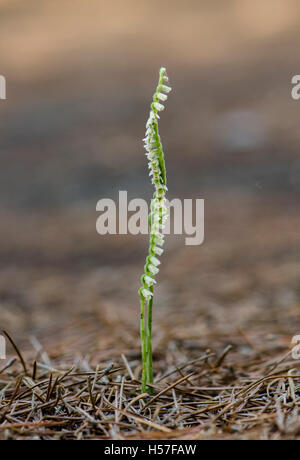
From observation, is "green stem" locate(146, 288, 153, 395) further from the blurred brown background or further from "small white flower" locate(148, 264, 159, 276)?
the blurred brown background

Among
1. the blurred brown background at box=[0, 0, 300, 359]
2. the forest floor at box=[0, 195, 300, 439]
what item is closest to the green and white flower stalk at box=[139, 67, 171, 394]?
the forest floor at box=[0, 195, 300, 439]

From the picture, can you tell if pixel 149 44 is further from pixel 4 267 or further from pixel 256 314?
pixel 256 314

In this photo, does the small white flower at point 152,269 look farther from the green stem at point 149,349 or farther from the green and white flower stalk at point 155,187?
the green stem at point 149,349

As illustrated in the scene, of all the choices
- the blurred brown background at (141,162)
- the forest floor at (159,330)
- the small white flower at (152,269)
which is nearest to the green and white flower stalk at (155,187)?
the small white flower at (152,269)

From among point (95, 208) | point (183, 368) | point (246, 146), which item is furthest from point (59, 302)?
point (246, 146)

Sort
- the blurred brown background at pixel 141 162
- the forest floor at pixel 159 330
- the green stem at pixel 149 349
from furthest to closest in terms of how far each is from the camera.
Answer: the blurred brown background at pixel 141 162 < the green stem at pixel 149 349 < the forest floor at pixel 159 330

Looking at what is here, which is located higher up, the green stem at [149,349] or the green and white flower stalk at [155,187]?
the green and white flower stalk at [155,187]

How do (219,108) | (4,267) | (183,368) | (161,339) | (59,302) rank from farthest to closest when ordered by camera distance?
(219,108) < (4,267) < (59,302) < (161,339) < (183,368)

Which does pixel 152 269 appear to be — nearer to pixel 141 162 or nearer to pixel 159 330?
pixel 159 330
